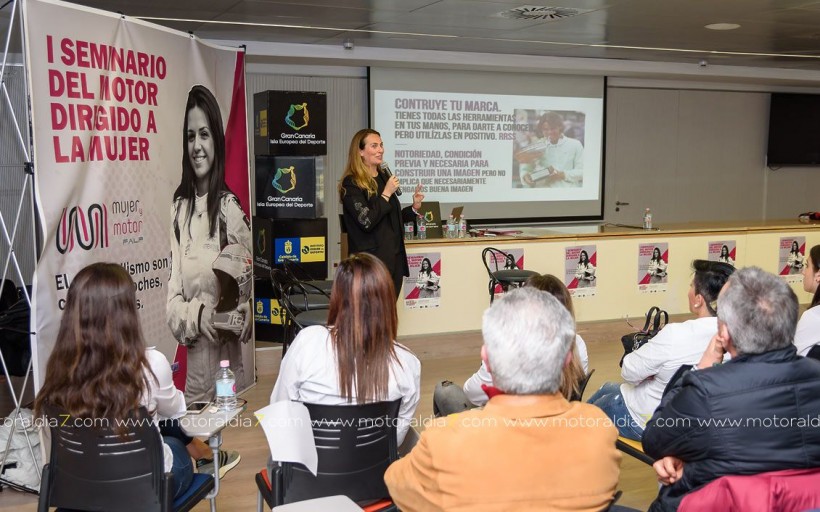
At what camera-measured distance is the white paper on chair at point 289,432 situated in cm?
210

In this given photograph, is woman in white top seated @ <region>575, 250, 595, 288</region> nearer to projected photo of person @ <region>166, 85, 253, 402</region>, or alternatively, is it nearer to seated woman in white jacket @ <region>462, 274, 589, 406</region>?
projected photo of person @ <region>166, 85, 253, 402</region>

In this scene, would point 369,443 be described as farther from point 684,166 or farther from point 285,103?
point 684,166

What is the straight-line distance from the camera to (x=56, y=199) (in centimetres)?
307

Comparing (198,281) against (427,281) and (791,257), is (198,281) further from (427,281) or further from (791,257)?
(791,257)

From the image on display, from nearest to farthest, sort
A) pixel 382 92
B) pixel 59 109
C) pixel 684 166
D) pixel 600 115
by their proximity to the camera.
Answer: pixel 59 109 → pixel 382 92 → pixel 600 115 → pixel 684 166

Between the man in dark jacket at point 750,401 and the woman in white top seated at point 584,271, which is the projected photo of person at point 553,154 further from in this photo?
the man in dark jacket at point 750,401

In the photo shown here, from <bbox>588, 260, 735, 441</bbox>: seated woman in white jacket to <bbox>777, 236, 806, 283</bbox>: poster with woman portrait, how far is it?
426 cm

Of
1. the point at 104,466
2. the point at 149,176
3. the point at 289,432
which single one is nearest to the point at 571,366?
the point at 289,432

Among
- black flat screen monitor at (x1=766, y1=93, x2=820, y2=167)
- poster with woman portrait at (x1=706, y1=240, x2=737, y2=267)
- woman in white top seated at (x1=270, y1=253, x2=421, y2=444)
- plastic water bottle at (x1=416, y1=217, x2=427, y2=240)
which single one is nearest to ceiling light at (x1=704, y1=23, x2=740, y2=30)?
poster with woman portrait at (x1=706, y1=240, x2=737, y2=267)

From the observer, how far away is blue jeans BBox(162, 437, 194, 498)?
2.36m

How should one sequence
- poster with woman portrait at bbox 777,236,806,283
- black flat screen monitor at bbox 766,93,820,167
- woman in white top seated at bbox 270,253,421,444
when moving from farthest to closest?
black flat screen monitor at bbox 766,93,820,167 < poster with woman portrait at bbox 777,236,806,283 < woman in white top seated at bbox 270,253,421,444

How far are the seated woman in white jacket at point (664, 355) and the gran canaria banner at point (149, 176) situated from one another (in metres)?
2.26

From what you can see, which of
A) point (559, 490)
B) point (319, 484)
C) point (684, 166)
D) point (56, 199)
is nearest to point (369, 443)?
point (319, 484)

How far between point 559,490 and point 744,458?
62 cm
